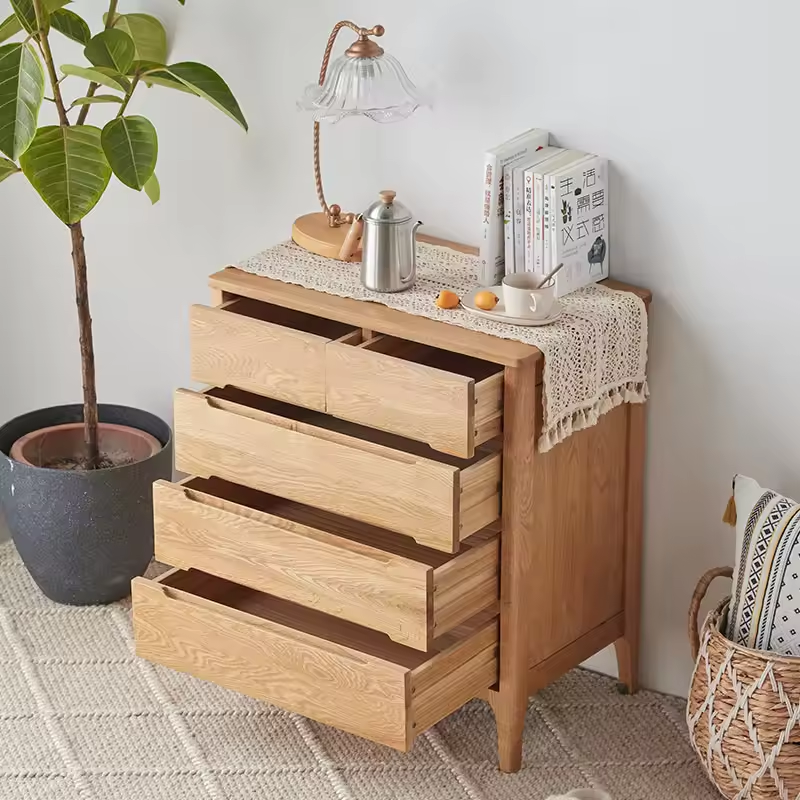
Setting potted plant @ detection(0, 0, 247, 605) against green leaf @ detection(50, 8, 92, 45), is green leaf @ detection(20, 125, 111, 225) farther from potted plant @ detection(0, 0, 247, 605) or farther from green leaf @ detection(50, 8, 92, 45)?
green leaf @ detection(50, 8, 92, 45)

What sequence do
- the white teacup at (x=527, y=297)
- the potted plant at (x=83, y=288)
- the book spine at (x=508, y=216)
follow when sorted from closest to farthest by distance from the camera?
the white teacup at (x=527, y=297) < the book spine at (x=508, y=216) < the potted plant at (x=83, y=288)

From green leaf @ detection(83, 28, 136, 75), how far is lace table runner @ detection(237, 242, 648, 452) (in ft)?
1.43

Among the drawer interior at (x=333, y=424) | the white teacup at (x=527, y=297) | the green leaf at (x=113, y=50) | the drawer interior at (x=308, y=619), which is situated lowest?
the drawer interior at (x=308, y=619)

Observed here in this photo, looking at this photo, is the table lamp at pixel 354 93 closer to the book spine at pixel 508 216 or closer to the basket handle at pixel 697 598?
the book spine at pixel 508 216

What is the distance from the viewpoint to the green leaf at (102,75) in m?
2.38

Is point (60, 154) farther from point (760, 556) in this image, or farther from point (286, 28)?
point (760, 556)

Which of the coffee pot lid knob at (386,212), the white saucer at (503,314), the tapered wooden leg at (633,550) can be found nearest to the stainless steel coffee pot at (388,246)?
the coffee pot lid knob at (386,212)

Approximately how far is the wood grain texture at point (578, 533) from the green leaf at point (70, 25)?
1153mm

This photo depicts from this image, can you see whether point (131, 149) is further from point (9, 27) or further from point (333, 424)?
point (333, 424)

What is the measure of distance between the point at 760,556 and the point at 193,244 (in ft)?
4.22

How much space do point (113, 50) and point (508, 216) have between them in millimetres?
777

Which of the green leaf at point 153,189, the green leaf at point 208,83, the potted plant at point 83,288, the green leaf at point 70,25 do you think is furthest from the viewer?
the green leaf at point 153,189

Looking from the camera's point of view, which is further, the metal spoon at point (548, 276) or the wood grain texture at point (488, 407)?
the metal spoon at point (548, 276)

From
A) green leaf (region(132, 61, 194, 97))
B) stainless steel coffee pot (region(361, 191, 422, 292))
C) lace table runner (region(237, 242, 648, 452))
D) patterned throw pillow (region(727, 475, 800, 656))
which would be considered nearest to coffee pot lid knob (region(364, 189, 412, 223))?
stainless steel coffee pot (region(361, 191, 422, 292))
